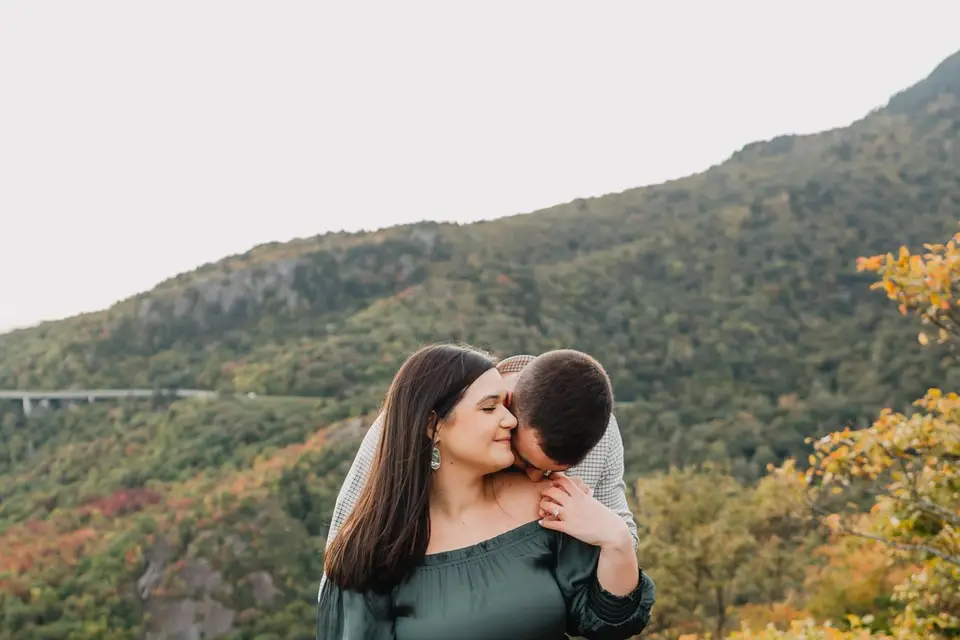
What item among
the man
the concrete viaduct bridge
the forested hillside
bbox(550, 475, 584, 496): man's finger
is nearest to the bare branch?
bbox(550, 475, 584, 496): man's finger

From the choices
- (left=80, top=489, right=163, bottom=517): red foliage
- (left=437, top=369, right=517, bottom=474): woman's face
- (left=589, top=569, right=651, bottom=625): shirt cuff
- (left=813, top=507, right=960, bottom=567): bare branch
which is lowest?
(left=80, top=489, right=163, bottom=517): red foliage

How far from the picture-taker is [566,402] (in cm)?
168

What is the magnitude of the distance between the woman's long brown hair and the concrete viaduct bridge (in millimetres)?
36104

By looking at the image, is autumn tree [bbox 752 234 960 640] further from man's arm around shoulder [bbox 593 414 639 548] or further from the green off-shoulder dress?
the green off-shoulder dress

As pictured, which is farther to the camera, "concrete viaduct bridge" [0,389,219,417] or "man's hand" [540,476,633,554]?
"concrete viaduct bridge" [0,389,219,417]

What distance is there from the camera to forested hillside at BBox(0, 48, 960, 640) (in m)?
20.0

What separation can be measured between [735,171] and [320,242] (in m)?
30.5

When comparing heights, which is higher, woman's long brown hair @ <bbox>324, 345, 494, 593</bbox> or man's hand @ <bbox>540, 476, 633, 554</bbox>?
woman's long brown hair @ <bbox>324, 345, 494, 593</bbox>

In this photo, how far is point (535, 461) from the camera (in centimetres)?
178

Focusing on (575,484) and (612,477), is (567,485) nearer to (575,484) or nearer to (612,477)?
(575,484)

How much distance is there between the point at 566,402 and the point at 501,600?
42cm

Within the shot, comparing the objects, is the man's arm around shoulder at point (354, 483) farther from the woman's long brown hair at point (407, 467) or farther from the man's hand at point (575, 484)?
the man's hand at point (575, 484)

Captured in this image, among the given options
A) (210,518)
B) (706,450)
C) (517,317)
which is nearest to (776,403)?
(706,450)

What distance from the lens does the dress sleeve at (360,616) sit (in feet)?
5.62
